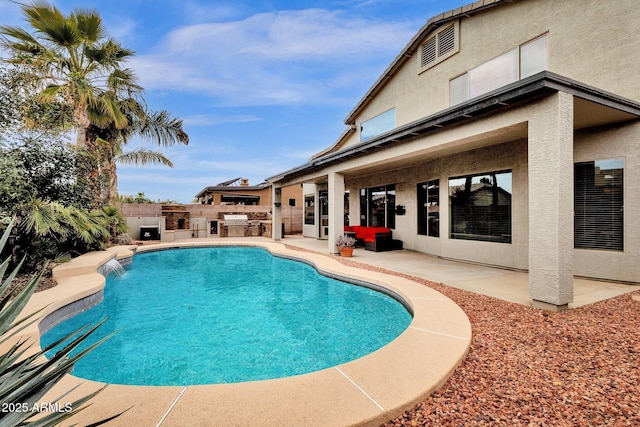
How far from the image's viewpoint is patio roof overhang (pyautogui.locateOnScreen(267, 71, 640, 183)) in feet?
14.5

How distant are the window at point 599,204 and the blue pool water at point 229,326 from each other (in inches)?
193

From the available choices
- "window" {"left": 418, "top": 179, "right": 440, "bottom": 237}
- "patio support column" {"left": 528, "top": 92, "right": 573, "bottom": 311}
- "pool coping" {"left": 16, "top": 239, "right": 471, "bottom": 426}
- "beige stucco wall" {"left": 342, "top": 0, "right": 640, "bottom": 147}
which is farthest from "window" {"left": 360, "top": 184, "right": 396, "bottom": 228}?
"pool coping" {"left": 16, "top": 239, "right": 471, "bottom": 426}

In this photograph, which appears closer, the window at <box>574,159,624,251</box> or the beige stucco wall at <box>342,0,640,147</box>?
the beige stucco wall at <box>342,0,640,147</box>

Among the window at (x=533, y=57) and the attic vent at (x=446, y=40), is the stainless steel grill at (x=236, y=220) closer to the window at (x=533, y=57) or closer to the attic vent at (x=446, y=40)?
the attic vent at (x=446, y=40)

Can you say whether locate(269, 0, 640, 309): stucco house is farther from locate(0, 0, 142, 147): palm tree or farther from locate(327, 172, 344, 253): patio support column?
locate(0, 0, 142, 147): palm tree

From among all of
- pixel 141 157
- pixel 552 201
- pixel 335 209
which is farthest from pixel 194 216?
pixel 552 201

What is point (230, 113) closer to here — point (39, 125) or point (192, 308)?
point (39, 125)

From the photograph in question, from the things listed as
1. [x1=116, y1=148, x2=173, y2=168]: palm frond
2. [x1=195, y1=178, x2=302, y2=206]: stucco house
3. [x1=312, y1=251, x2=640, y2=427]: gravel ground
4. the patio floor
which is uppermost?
[x1=116, y1=148, x2=173, y2=168]: palm frond

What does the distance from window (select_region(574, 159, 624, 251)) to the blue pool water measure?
4900 millimetres

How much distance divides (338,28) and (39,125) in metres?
11.5

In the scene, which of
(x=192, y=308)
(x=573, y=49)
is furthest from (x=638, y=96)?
(x=192, y=308)

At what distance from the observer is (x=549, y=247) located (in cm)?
446

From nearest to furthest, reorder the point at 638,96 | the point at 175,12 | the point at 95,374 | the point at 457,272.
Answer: the point at 95,374, the point at 638,96, the point at 457,272, the point at 175,12

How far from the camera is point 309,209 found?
18188mm
